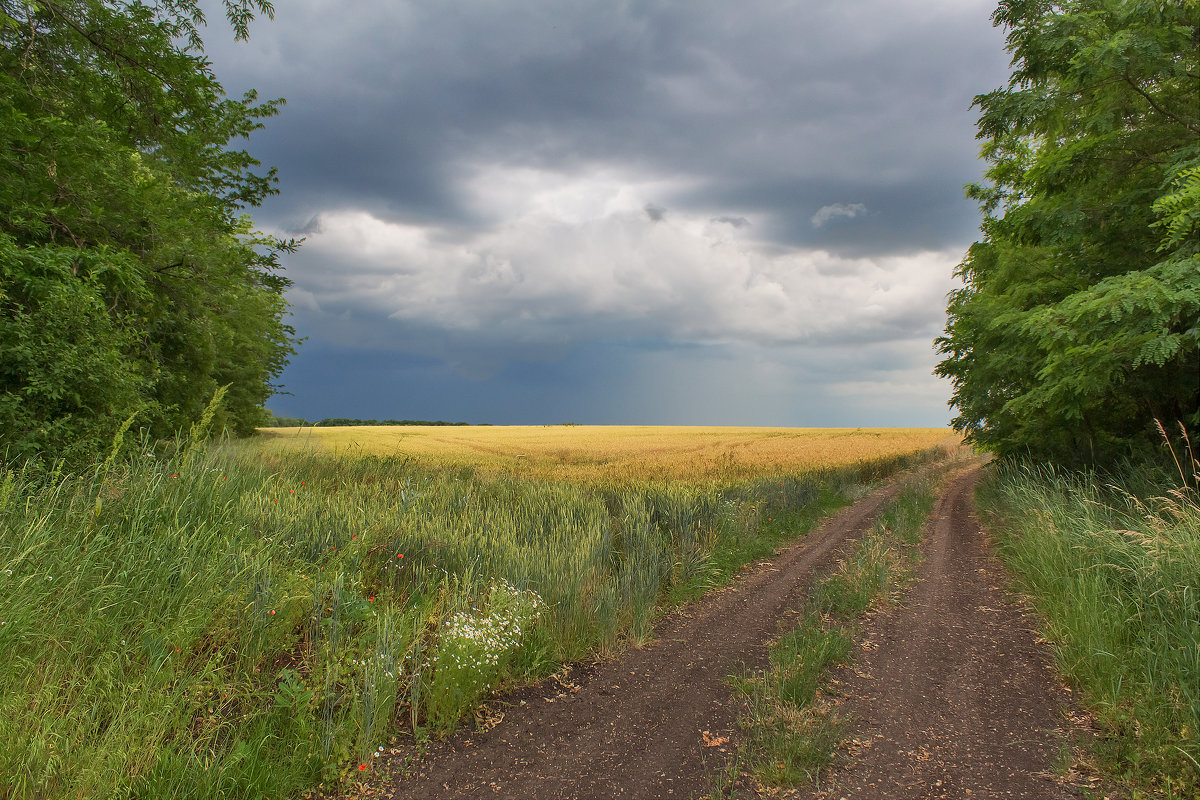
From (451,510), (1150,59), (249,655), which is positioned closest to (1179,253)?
(1150,59)

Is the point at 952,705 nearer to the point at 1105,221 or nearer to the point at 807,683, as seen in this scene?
the point at 807,683

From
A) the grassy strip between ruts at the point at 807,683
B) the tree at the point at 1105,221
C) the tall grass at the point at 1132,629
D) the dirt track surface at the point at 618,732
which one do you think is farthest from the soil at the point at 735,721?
the tree at the point at 1105,221

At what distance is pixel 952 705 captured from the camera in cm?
466

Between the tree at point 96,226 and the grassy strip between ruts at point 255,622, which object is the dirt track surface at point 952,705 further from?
the tree at point 96,226

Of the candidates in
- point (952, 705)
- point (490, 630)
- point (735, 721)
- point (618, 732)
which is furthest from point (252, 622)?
point (952, 705)

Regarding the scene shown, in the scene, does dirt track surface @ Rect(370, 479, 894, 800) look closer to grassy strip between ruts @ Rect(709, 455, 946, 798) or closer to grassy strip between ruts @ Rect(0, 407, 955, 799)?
grassy strip between ruts @ Rect(709, 455, 946, 798)

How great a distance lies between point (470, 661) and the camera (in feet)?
15.4

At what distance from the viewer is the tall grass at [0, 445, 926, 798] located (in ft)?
10.8

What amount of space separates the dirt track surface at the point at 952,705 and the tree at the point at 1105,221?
4.18m

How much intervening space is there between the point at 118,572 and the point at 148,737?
5.92ft

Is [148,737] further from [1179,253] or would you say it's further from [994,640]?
[1179,253]

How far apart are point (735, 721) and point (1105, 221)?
1162 cm

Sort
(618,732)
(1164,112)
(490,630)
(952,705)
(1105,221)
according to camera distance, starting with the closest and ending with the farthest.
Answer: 1. (618,732)
2. (952,705)
3. (490,630)
4. (1164,112)
5. (1105,221)

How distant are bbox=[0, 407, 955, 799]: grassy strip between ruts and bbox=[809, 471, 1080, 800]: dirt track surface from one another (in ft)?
8.30
